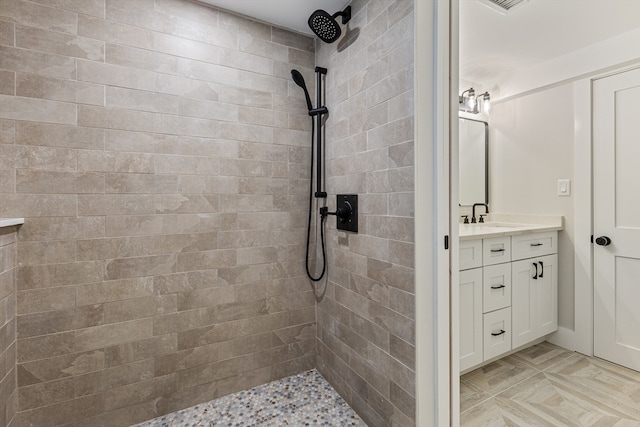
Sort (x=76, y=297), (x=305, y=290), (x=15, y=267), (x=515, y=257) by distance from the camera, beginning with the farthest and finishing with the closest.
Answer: (x=515, y=257)
(x=305, y=290)
(x=76, y=297)
(x=15, y=267)

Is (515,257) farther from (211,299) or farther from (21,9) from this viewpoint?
(21,9)

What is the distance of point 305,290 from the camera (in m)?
1.98

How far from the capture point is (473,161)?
9.30ft

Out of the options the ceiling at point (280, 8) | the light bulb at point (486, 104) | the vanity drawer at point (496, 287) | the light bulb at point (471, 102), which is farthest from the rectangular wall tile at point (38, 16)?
the light bulb at point (486, 104)

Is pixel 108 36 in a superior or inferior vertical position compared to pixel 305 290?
superior

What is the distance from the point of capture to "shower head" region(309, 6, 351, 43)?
154 centimetres

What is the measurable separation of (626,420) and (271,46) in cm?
297

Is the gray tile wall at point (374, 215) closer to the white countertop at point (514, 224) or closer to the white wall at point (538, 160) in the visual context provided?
the white countertop at point (514, 224)

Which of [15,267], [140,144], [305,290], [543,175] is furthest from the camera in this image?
[543,175]

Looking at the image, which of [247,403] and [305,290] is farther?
[305,290]

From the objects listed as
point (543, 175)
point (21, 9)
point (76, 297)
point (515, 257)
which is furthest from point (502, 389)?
point (21, 9)

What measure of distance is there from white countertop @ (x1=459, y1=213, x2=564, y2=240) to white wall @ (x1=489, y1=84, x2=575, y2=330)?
5 centimetres

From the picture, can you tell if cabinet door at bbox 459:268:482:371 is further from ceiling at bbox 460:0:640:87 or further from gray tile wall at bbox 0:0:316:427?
ceiling at bbox 460:0:640:87

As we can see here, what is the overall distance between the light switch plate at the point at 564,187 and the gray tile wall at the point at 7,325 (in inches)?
141
